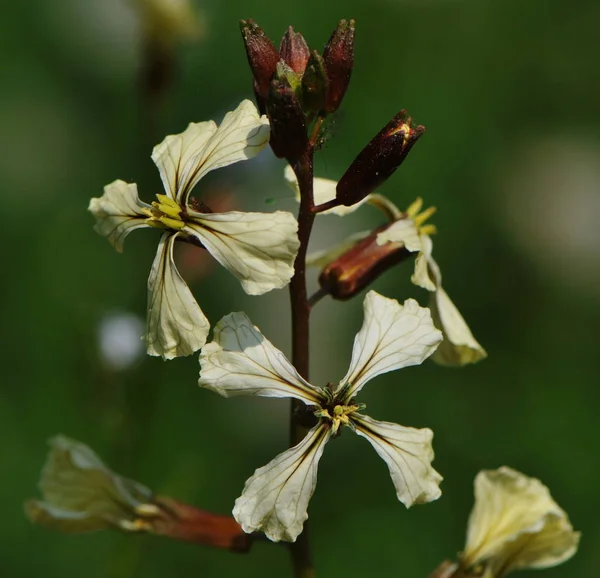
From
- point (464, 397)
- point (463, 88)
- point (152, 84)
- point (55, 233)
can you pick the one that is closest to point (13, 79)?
point (55, 233)

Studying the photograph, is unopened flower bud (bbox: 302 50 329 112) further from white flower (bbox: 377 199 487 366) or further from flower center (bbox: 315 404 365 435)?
flower center (bbox: 315 404 365 435)

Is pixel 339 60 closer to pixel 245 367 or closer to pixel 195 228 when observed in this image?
pixel 195 228

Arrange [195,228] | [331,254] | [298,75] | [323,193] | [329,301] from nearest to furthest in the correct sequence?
1. [195,228]
2. [298,75]
3. [323,193]
4. [331,254]
5. [329,301]

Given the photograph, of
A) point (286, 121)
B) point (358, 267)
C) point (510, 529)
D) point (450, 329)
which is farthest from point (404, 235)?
point (510, 529)

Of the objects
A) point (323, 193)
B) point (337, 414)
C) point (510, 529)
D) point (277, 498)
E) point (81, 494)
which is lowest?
point (510, 529)

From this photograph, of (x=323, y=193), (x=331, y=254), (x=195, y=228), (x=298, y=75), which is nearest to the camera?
(x=195, y=228)

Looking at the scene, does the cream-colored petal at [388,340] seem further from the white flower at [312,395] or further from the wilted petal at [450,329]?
the wilted petal at [450,329]

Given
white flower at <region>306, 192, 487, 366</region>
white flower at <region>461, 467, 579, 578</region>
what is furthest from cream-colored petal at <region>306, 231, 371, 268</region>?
white flower at <region>461, 467, 579, 578</region>

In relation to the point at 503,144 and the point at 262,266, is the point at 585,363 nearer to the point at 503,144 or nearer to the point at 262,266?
the point at 503,144
